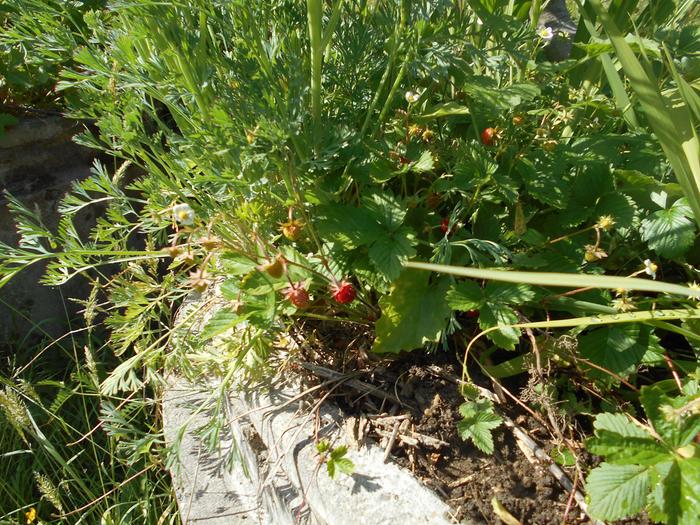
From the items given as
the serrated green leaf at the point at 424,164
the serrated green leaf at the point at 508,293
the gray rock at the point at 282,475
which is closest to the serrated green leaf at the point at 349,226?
the serrated green leaf at the point at 424,164

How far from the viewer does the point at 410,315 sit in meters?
1.09

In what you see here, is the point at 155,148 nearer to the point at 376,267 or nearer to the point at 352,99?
the point at 352,99

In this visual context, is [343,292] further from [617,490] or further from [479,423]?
[617,490]

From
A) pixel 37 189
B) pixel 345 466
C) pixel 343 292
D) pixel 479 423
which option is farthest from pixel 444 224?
pixel 37 189

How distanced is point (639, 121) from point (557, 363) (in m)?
0.57

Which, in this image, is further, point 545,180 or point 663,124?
point 545,180

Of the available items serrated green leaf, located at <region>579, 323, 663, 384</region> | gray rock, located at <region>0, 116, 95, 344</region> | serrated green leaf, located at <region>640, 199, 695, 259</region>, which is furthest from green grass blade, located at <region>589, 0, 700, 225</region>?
gray rock, located at <region>0, 116, 95, 344</region>

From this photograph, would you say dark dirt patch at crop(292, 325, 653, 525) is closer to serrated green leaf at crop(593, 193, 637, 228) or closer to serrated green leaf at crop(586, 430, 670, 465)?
serrated green leaf at crop(586, 430, 670, 465)

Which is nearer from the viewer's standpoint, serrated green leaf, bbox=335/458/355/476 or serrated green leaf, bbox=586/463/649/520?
serrated green leaf, bbox=586/463/649/520

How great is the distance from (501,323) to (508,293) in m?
0.06

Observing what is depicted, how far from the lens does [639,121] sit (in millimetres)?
1300

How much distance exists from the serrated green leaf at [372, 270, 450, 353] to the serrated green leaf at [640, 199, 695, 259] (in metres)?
0.37

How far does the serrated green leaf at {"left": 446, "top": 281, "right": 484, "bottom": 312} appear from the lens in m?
1.02

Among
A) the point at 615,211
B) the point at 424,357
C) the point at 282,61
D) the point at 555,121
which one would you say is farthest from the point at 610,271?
the point at 282,61
